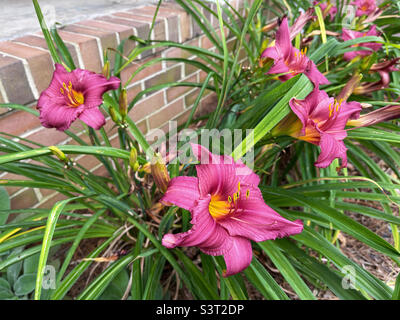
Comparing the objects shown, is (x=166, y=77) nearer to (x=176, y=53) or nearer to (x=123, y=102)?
(x=176, y=53)

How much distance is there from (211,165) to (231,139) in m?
0.30

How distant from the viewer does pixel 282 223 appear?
451mm

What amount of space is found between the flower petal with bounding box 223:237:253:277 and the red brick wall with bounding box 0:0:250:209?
18.2 inches

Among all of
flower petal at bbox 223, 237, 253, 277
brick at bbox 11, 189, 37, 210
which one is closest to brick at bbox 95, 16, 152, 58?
brick at bbox 11, 189, 37, 210

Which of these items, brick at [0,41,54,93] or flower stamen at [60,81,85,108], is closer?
flower stamen at [60,81,85,108]

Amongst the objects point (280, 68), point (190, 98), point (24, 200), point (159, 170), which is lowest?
point (24, 200)

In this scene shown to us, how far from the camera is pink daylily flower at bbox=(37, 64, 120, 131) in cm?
58

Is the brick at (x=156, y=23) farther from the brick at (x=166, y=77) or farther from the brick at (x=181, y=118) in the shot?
the brick at (x=181, y=118)

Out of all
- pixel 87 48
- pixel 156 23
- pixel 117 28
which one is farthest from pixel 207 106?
pixel 87 48

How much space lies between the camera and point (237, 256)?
442 mm

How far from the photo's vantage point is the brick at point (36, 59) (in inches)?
32.6

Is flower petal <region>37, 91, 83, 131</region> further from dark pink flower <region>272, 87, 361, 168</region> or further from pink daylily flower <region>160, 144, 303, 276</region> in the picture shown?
dark pink flower <region>272, 87, 361, 168</region>

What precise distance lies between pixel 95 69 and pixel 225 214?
0.82 m
